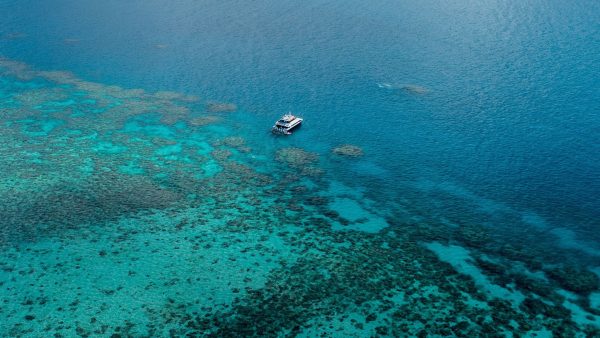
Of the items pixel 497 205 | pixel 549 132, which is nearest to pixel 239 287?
pixel 497 205

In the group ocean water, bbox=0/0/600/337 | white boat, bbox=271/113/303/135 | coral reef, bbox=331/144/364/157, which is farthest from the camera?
white boat, bbox=271/113/303/135

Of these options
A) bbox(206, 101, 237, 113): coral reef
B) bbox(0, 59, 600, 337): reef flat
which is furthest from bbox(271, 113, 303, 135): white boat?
bbox(206, 101, 237, 113): coral reef

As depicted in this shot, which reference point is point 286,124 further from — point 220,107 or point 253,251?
point 253,251

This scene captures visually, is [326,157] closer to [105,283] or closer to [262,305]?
[262,305]

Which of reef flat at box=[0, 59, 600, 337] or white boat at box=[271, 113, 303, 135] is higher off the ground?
white boat at box=[271, 113, 303, 135]

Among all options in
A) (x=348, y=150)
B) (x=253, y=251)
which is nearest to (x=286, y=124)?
(x=348, y=150)

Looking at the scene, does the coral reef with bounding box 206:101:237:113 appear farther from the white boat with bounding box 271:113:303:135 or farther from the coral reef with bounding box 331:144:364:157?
the coral reef with bounding box 331:144:364:157
